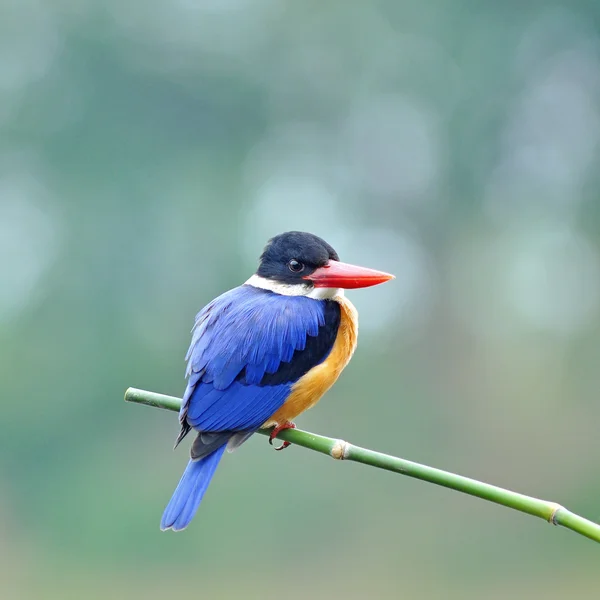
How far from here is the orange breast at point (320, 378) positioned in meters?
1.57

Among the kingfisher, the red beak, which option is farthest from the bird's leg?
the red beak

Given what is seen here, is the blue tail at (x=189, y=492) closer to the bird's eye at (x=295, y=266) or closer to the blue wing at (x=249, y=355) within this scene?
the blue wing at (x=249, y=355)

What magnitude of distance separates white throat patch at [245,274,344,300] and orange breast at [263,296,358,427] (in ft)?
0.14

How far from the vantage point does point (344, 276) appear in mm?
1486

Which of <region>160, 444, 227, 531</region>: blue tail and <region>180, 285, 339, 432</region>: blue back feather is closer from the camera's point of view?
<region>160, 444, 227, 531</region>: blue tail

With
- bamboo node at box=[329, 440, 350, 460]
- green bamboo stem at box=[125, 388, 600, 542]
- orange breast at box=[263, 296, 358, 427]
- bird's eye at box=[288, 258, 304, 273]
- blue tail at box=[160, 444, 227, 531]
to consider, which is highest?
bird's eye at box=[288, 258, 304, 273]

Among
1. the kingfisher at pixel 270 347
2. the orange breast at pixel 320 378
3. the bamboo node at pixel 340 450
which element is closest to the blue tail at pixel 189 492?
the kingfisher at pixel 270 347

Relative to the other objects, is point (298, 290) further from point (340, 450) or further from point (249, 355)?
point (340, 450)

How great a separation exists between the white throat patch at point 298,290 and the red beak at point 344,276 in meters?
0.04

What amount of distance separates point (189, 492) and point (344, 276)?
18.3 inches

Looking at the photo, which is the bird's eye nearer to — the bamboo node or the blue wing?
the blue wing

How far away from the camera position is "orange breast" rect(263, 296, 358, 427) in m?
1.57

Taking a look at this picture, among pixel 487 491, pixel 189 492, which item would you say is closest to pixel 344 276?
pixel 189 492

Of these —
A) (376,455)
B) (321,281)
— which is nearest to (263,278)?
(321,281)
